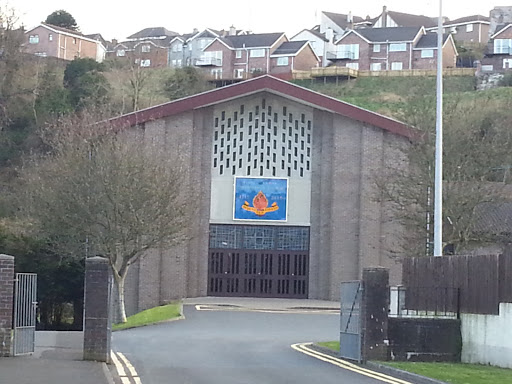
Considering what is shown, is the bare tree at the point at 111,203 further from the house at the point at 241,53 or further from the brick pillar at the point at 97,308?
the house at the point at 241,53

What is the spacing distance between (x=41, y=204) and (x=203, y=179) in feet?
33.6

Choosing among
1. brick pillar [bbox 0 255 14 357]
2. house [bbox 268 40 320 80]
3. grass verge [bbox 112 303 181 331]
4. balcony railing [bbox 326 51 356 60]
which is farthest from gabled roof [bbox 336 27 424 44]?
brick pillar [bbox 0 255 14 357]

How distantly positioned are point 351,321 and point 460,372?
3.86 m

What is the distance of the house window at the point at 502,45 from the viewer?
10438 cm

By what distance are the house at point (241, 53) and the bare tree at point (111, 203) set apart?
2574 inches

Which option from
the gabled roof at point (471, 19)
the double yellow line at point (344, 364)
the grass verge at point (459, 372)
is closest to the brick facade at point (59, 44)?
the gabled roof at point (471, 19)

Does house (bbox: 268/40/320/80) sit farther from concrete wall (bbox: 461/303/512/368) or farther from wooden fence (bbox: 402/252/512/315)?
concrete wall (bbox: 461/303/512/368)

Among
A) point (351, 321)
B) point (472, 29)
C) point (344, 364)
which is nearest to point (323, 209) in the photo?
point (351, 321)

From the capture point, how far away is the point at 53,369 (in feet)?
55.4

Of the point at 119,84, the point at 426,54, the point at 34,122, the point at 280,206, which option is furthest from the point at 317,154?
the point at 426,54

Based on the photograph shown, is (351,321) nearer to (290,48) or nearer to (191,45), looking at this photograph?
(290,48)

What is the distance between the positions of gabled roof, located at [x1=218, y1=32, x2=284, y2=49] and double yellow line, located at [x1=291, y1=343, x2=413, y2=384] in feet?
271

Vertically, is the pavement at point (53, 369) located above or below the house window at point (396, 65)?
below

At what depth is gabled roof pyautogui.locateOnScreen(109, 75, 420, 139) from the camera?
48.1m
